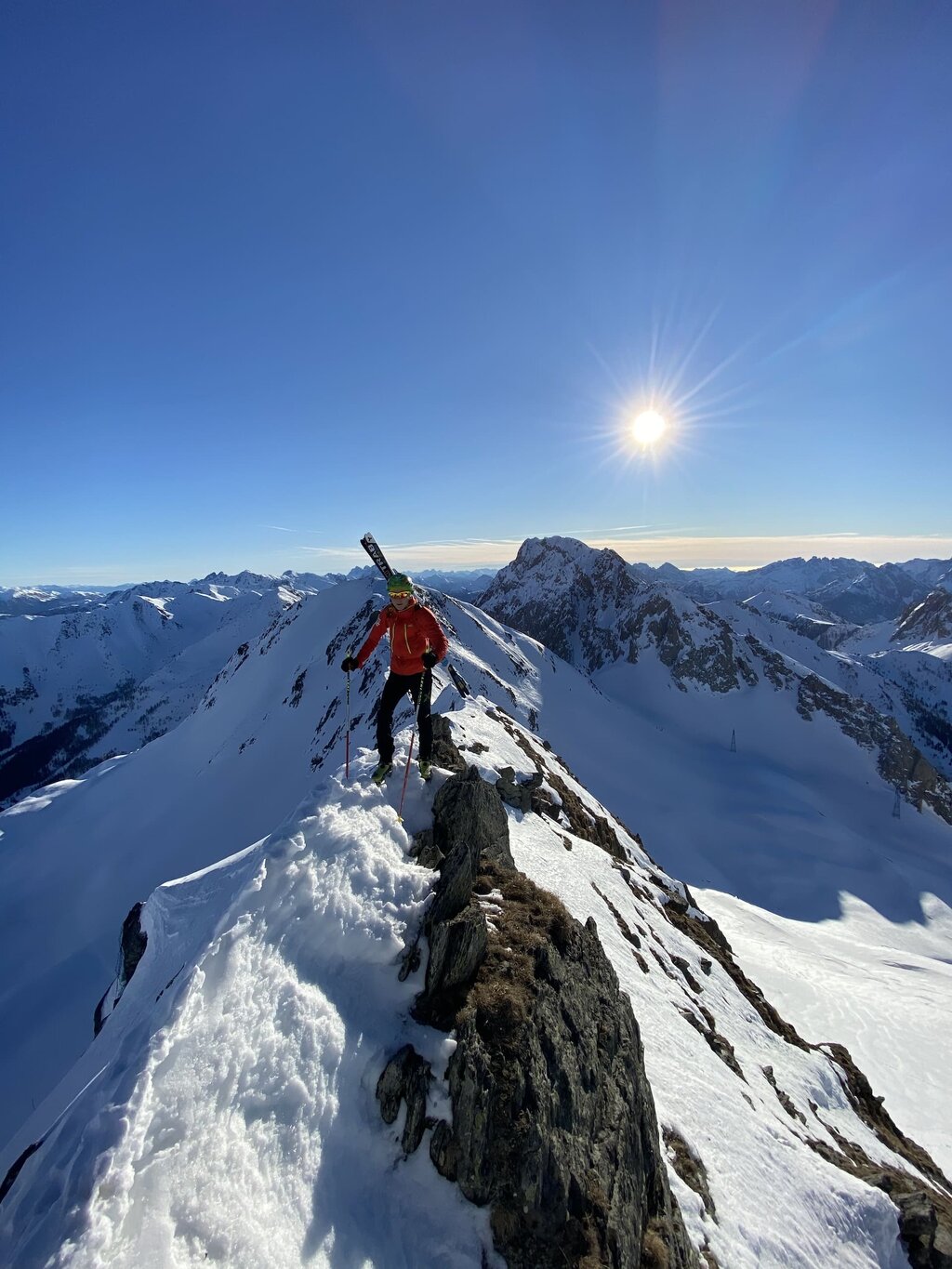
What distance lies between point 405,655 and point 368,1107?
860 centimetres

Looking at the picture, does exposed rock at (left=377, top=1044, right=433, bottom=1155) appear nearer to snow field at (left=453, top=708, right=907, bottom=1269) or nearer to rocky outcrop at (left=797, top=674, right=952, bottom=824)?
snow field at (left=453, top=708, right=907, bottom=1269)

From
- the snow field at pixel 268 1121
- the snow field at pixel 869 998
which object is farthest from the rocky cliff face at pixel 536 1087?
the snow field at pixel 869 998

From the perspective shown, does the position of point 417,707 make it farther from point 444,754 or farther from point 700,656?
point 700,656

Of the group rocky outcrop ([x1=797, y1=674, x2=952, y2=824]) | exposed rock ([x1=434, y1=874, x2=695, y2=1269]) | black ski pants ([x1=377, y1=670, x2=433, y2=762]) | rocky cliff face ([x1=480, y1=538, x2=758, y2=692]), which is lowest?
rocky outcrop ([x1=797, y1=674, x2=952, y2=824])

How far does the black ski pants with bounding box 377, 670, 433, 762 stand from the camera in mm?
13805

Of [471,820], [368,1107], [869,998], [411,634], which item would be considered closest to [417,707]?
[411,634]

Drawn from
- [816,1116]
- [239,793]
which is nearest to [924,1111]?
[816,1116]

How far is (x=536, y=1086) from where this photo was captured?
25.8 feet

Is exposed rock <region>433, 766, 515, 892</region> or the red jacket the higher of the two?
the red jacket

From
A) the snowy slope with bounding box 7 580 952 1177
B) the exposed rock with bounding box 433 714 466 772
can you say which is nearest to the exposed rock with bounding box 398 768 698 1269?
the exposed rock with bounding box 433 714 466 772

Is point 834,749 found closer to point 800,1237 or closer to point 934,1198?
→ point 934,1198

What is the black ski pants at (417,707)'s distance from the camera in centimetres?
1380

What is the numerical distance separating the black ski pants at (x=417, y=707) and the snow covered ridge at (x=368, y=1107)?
1.15m

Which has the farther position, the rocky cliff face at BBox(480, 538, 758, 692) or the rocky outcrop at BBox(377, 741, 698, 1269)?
the rocky cliff face at BBox(480, 538, 758, 692)
